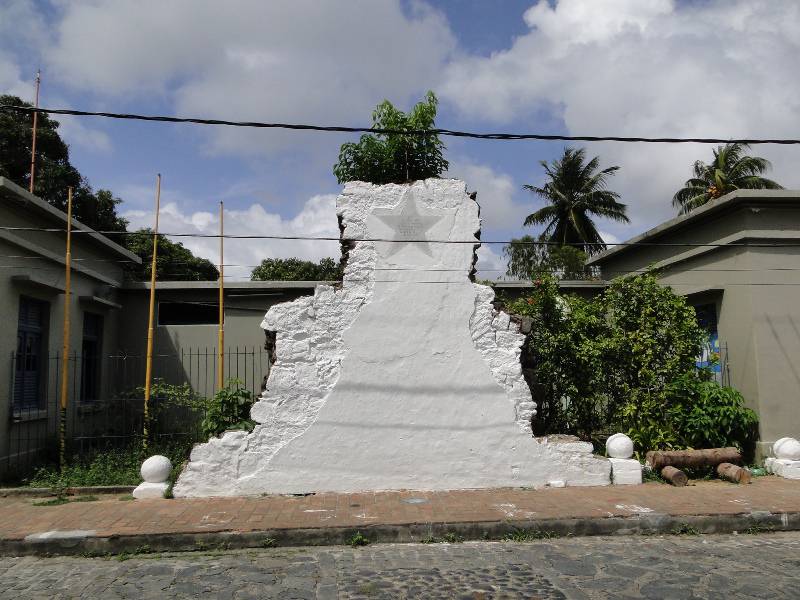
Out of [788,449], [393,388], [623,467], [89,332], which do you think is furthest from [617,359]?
[89,332]

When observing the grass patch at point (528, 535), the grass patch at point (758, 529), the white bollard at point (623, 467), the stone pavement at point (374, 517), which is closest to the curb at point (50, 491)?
the stone pavement at point (374, 517)

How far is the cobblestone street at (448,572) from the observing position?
4.80 meters

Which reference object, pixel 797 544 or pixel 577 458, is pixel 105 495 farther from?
pixel 797 544

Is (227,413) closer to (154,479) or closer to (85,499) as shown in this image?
(154,479)

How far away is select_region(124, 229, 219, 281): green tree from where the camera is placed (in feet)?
75.5

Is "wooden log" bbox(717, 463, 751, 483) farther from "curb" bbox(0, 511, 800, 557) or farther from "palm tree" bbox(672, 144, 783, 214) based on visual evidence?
"palm tree" bbox(672, 144, 783, 214)

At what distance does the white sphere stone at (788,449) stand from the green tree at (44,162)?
18601 mm

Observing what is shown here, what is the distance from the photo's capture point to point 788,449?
348 inches

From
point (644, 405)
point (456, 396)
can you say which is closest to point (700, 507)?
point (644, 405)

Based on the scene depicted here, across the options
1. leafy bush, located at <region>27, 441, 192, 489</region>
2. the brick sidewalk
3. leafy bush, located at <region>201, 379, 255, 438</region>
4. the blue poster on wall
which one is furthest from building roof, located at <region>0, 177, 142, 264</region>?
the blue poster on wall

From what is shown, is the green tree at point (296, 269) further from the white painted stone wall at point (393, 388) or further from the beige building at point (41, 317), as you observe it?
the white painted stone wall at point (393, 388)

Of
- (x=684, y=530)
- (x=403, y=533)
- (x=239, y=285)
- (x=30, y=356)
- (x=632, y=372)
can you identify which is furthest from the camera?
(x=239, y=285)

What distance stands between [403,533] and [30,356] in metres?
7.11

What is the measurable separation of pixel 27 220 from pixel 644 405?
9.91 m
